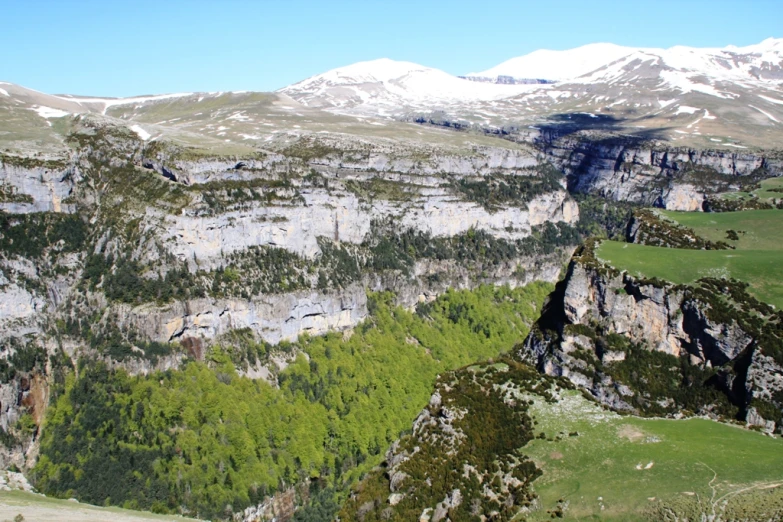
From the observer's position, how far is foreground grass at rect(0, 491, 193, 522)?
145 ft

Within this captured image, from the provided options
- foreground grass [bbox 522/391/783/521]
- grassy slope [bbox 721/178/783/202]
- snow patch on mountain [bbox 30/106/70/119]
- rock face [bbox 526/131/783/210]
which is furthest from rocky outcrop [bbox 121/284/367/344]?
Answer: rock face [bbox 526/131/783/210]

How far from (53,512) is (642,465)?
134 ft

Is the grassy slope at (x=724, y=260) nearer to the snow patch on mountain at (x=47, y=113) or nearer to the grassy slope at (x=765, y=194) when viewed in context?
the grassy slope at (x=765, y=194)

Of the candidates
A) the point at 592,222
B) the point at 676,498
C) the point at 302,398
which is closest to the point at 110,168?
the point at 302,398

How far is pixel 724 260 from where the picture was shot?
5544 centimetres

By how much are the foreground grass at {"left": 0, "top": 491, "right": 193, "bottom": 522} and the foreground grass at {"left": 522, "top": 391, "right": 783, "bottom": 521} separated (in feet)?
102

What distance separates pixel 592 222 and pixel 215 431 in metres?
135

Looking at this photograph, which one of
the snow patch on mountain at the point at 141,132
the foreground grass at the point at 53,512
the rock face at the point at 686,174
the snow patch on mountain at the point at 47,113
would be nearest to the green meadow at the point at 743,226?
the foreground grass at the point at 53,512

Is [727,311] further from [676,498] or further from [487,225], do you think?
[487,225]

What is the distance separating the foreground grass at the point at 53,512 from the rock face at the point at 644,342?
119ft

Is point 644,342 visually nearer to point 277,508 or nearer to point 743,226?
point 743,226

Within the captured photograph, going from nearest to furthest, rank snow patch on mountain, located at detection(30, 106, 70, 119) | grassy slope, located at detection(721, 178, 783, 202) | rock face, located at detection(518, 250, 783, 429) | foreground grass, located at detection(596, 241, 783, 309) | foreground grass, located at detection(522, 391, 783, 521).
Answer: foreground grass, located at detection(522, 391, 783, 521)
rock face, located at detection(518, 250, 783, 429)
foreground grass, located at detection(596, 241, 783, 309)
grassy slope, located at detection(721, 178, 783, 202)
snow patch on mountain, located at detection(30, 106, 70, 119)

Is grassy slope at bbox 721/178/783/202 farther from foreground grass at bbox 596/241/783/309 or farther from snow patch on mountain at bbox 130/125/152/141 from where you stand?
snow patch on mountain at bbox 130/125/152/141

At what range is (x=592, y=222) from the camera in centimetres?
17938
